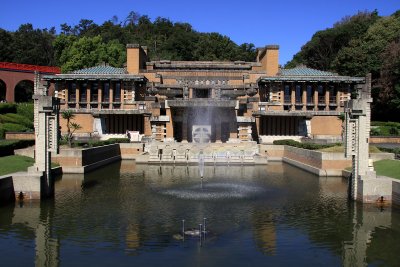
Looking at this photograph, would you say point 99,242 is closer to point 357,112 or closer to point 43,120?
point 43,120

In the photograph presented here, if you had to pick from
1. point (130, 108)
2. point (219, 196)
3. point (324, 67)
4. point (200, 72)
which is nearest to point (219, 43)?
point (324, 67)

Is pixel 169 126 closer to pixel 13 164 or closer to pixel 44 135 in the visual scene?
pixel 13 164

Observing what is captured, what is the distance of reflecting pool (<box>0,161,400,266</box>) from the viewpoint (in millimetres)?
14180

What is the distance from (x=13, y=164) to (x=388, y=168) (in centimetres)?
2436

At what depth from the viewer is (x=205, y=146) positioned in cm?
4506

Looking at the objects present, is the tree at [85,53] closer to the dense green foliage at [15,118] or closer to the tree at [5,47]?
the dense green foliage at [15,118]

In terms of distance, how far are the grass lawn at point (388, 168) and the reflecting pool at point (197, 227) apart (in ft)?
9.07

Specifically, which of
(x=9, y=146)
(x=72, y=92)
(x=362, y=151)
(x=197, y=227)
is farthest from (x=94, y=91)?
(x=197, y=227)

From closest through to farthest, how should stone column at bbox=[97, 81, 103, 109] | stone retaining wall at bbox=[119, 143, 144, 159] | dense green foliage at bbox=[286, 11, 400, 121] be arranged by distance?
stone retaining wall at bbox=[119, 143, 144, 159], stone column at bbox=[97, 81, 103, 109], dense green foliage at bbox=[286, 11, 400, 121]

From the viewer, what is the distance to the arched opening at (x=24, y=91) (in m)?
85.2

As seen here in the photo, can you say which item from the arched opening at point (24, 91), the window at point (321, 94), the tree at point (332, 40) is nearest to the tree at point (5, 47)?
the arched opening at point (24, 91)

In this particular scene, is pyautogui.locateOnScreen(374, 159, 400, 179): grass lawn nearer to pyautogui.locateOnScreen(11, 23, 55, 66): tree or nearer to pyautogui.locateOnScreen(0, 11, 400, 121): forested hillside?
pyautogui.locateOnScreen(0, 11, 400, 121): forested hillside

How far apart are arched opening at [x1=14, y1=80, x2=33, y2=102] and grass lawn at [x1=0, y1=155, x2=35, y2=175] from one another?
58.4 m

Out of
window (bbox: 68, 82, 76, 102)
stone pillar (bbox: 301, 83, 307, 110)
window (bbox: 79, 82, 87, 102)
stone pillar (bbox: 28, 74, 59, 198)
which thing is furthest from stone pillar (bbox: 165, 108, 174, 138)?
stone pillar (bbox: 28, 74, 59, 198)
